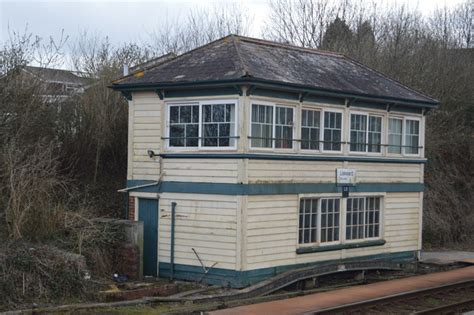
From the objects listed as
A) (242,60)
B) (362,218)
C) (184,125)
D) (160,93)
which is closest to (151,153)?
(184,125)

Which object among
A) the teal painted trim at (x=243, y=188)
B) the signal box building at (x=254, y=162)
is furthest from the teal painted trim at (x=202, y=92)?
the teal painted trim at (x=243, y=188)

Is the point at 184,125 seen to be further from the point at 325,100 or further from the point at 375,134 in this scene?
the point at 375,134

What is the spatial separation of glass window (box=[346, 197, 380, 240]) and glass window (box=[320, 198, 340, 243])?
1.49 feet

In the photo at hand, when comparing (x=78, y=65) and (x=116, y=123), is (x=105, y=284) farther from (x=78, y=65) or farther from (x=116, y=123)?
(x=78, y=65)

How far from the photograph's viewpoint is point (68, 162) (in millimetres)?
19406

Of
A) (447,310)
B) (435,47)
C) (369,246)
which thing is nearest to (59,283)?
(447,310)

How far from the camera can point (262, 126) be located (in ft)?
47.8

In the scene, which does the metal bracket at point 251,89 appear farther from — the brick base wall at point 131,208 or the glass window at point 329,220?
the brick base wall at point 131,208

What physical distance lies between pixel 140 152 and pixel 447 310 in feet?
24.2

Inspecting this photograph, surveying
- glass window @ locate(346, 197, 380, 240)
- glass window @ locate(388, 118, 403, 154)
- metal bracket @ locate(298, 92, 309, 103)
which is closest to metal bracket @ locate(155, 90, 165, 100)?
metal bracket @ locate(298, 92, 309, 103)

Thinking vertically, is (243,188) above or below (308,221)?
above

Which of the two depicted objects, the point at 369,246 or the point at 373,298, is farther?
the point at 369,246

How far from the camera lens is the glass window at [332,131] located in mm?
16062

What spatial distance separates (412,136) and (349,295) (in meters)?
6.48
